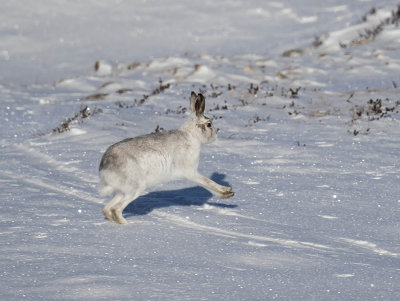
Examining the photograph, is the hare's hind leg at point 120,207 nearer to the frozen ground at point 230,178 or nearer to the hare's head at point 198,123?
the frozen ground at point 230,178

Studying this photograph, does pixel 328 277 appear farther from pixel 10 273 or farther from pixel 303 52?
pixel 303 52

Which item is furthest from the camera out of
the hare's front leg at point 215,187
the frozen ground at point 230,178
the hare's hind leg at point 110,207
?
the hare's front leg at point 215,187

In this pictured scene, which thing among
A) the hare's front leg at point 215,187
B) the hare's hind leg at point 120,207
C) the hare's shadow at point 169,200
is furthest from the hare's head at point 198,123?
the hare's hind leg at point 120,207

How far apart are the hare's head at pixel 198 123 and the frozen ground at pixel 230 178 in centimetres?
75

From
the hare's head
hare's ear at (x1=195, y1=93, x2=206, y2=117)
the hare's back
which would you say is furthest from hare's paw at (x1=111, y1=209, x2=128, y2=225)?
hare's ear at (x1=195, y1=93, x2=206, y2=117)

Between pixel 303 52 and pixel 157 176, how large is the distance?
1305 cm

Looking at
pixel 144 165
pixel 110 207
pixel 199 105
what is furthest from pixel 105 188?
pixel 199 105

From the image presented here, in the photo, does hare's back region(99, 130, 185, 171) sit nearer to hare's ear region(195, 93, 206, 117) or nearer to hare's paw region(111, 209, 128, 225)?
hare's paw region(111, 209, 128, 225)

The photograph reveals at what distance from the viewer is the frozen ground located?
436cm

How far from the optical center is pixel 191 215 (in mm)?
6379

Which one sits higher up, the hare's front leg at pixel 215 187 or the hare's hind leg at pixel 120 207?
the hare's front leg at pixel 215 187

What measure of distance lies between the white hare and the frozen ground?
0.87 ft

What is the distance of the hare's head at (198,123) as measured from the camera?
678 cm

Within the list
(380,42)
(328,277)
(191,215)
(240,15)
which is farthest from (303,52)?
(328,277)
